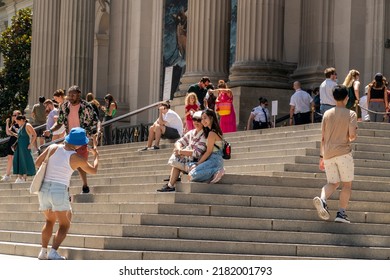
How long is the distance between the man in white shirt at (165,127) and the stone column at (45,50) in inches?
611

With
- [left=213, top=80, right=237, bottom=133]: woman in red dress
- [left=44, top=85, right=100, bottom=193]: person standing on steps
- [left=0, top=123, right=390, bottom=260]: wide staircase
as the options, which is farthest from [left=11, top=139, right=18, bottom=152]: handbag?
[left=44, top=85, right=100, bottom=193]: person standing on steps

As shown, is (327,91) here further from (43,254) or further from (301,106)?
(43,254)

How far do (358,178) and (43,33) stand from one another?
23.6 meters

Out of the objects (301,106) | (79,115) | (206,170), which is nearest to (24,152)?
(301,106)

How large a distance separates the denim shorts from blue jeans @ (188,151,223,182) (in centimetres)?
252

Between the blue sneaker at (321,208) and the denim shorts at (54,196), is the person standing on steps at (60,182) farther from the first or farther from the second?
the blue sneaker at (321,208)

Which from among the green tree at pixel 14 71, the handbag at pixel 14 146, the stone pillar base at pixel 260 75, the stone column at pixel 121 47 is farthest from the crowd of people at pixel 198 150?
the green tree at pixel 14 71

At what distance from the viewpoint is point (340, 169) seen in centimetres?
1736

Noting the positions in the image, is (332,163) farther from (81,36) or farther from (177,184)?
(81,36)

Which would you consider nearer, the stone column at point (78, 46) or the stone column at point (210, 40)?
the stone column at point (210, 40)

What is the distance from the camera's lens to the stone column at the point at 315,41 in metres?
30.2

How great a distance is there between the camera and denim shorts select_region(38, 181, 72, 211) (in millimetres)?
15961

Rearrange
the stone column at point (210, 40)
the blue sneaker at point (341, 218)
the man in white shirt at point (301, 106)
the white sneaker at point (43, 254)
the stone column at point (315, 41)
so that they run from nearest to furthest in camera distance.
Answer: the white sneaker at point (43, 254), the blue sneaker at point (341, 218), the man in white shirt at point (301, 106), the stone column at point (315, 41), the stone column at point (210, 40)
